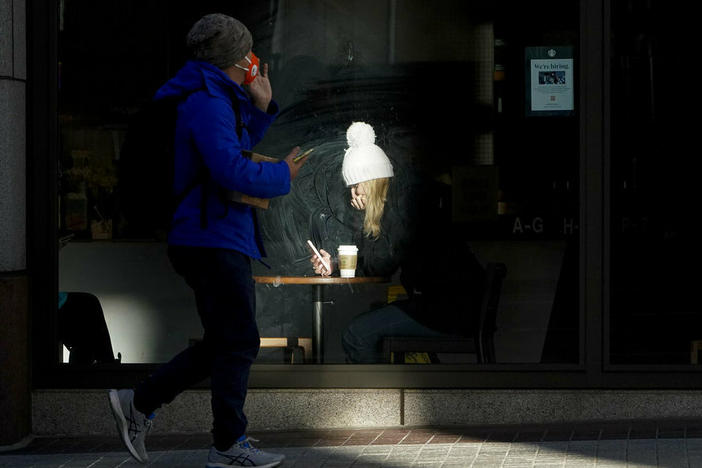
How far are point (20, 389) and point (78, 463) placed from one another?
798mm

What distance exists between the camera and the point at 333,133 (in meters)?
7.33

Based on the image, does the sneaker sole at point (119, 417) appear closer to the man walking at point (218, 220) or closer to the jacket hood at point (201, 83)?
the man walking at point (218, 220)

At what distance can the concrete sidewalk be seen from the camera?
6031 millimetres

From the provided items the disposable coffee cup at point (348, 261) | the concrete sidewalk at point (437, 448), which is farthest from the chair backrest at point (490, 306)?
the disposable coffee cup at point (348, 261)

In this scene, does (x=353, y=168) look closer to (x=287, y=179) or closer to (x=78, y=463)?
(x=287, y=179)

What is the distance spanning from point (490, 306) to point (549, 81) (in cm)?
131

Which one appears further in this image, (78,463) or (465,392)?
(465,392)

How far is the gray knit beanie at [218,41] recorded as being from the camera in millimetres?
5621

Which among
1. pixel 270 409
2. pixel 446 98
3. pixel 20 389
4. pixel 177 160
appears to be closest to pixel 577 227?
pixel 446 98

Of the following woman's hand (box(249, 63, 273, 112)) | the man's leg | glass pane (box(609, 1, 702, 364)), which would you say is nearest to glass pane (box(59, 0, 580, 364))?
glass pane (box(609, 1, 702, 364))

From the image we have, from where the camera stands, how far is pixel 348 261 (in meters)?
7.36

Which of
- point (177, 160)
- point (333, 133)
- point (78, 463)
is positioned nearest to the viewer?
point (177, 160)

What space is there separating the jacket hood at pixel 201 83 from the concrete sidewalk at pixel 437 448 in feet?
5.82

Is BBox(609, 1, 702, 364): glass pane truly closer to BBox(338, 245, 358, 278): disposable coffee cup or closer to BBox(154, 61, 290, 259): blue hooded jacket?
BBox(338, 245, 358, 278): disposable coffee cup
